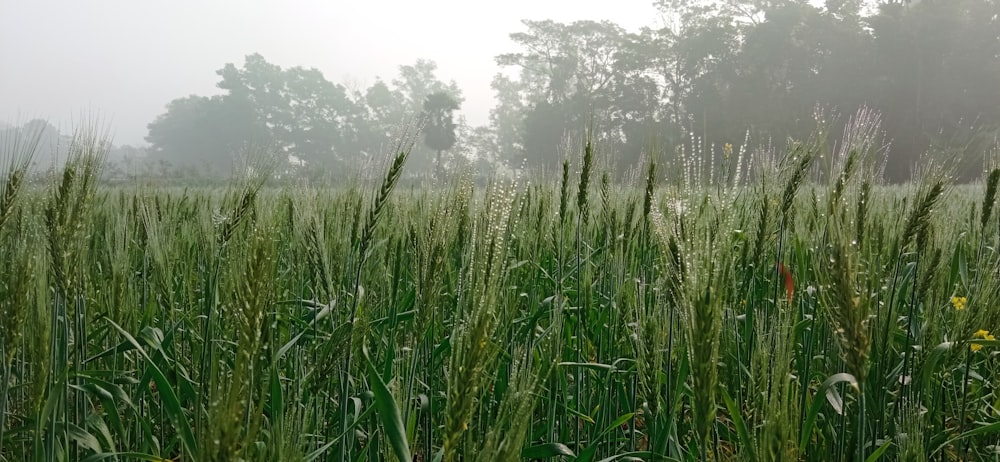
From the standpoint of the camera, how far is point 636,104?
41812 millimetres

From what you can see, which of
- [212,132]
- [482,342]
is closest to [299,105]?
[212,132]

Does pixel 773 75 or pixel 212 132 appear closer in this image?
pixel 773 75

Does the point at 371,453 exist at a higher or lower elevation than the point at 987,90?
lower

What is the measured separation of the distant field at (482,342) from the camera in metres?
1.00

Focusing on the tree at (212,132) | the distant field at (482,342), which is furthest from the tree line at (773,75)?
the tree at (212,132)

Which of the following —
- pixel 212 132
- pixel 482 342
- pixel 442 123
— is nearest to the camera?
pixel 482 342

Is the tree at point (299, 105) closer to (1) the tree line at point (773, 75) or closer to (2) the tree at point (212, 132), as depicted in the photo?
(2) the tree at point (212, 132)

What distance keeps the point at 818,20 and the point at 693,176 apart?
41814 mm

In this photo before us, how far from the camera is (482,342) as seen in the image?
89cm

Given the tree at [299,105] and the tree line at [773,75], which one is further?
the tree at [299,105]

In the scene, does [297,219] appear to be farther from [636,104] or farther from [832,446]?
[636,104]

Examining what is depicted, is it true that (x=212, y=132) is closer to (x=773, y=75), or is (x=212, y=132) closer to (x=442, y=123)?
(x=442, y=123)

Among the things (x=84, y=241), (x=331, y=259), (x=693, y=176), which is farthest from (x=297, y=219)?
(x=693, y=176)

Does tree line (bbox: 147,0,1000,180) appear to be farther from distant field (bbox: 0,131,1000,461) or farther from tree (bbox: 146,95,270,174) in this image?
tree (bbox: 146,95,270,174)
